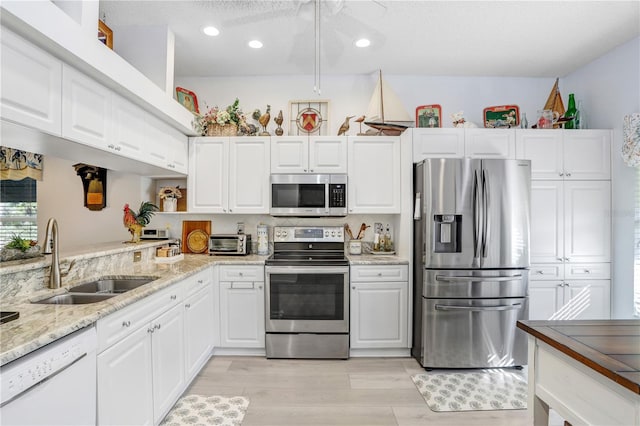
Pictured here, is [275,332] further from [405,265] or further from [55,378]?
[55,378]

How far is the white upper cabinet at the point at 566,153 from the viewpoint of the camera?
124 inches

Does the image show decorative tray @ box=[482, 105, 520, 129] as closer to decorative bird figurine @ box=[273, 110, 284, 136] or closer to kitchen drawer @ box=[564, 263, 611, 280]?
kitchen drawer @ box=[564, 263, 611, 280]

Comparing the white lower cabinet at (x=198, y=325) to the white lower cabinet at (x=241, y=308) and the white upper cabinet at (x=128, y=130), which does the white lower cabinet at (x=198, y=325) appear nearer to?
the white lower cabinet at (x=241, y=308)

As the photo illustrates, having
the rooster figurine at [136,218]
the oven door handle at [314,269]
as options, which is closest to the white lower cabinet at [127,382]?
the oven door handle at [314,269]

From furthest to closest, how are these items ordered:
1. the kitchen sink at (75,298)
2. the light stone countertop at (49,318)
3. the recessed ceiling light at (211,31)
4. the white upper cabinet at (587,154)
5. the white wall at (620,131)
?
the white upper cabinet at (587,154) < the white wall at (620,131) < the recessed ceiling light at (211,31) < the kitchen sink at (75,298) < the light stone countertop at (49,318)

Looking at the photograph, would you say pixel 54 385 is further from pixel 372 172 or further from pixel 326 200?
pixel 372 172

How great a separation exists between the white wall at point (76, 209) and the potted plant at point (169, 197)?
0.37 m

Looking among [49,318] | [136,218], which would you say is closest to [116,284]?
[136,218]

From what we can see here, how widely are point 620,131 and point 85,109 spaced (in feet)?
14.1

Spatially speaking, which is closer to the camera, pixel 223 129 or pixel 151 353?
pixel 151 353

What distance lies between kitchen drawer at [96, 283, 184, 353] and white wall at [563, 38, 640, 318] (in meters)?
3.87

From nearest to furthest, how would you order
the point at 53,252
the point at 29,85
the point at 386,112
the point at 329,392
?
the point at 29,85 → the point at 53,252 → the point at 329,392 → the point at 386,112

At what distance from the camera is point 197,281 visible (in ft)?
8.59

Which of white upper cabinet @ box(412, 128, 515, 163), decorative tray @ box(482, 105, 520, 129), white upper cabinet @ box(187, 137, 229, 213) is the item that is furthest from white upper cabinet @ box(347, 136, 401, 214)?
white upper cabinet @ box(187, 137, 229, 213)
